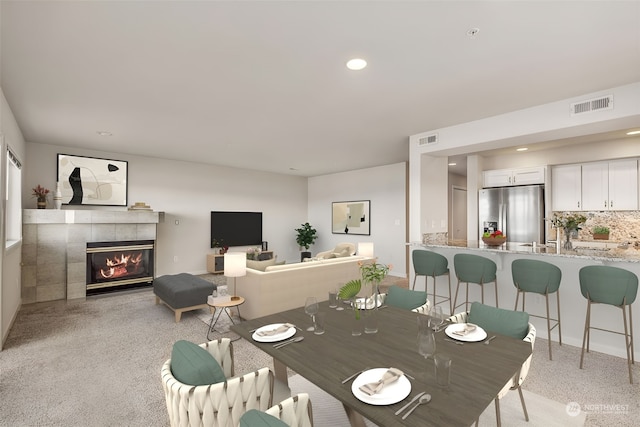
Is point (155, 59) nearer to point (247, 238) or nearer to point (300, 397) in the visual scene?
point (300, 397)

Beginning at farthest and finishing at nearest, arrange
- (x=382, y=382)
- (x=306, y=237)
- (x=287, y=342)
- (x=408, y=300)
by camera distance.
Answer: (x=306, y=237) < (x=408, y=300) < (x=287, y=342) < (x=382, y=382)

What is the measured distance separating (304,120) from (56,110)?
3005 mm

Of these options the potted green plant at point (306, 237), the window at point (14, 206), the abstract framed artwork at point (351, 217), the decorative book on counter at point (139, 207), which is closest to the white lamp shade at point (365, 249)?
the abstract framed artwork at point (351, 217)

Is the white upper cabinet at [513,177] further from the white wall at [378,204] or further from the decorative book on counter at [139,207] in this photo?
the decorative book on counter at [139,207]

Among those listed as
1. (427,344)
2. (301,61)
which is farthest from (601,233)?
(301,61)

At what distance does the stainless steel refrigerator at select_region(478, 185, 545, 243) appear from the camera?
5.59 metres

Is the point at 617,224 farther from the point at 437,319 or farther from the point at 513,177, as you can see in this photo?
the point at 437,319

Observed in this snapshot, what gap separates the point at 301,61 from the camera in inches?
100

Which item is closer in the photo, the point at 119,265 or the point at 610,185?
the point at 610,185

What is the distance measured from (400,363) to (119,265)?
5.86 metres

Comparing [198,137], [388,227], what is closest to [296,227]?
[388,227]

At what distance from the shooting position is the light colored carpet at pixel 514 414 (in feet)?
6.95

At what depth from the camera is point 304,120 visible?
161 inches

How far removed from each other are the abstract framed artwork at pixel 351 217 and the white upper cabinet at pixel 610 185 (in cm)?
425
